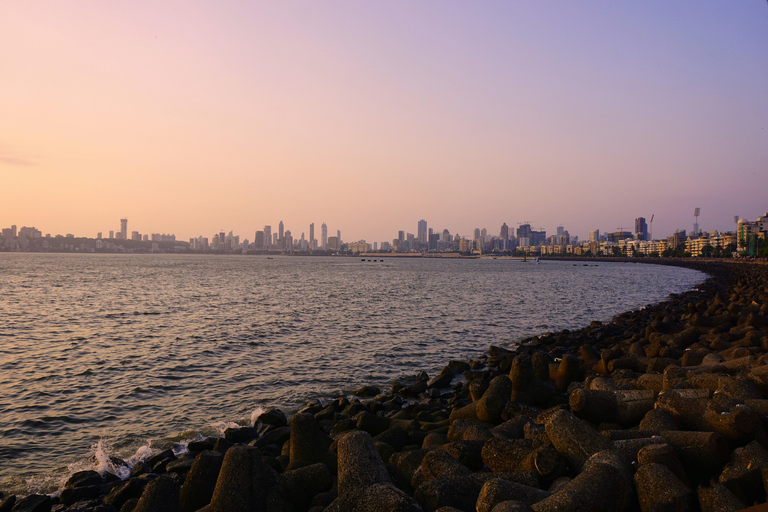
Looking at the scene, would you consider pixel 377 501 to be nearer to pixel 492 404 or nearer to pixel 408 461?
pixel 408 461

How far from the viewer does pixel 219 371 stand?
52.2ft

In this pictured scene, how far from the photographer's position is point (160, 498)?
5.68 m

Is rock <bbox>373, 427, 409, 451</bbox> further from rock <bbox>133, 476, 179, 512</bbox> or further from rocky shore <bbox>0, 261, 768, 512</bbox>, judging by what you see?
rock <bbox>133, 476, 179, 512</bbox>

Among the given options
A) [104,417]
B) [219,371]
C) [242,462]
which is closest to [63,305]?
[219,371]

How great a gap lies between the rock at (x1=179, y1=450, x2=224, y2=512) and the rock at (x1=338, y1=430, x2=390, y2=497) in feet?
6.00

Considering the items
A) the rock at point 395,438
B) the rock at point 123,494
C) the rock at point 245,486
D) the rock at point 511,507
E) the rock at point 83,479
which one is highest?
the rock at point 511,507

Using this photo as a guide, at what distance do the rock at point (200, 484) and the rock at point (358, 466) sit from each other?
6.00 ft

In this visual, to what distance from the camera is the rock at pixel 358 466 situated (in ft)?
17.3

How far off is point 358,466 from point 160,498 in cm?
256

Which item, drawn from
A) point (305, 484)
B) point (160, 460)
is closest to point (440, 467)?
point (305, 484)

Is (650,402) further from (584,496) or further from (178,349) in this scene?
(178,349)

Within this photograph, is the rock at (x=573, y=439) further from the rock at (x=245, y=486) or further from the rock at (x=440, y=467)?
the rock at (x=245, y=486)

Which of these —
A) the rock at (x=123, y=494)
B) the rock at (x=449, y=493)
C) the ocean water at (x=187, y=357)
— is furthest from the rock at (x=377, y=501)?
the ocean water at (x=187, y=357)

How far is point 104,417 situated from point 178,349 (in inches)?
319
